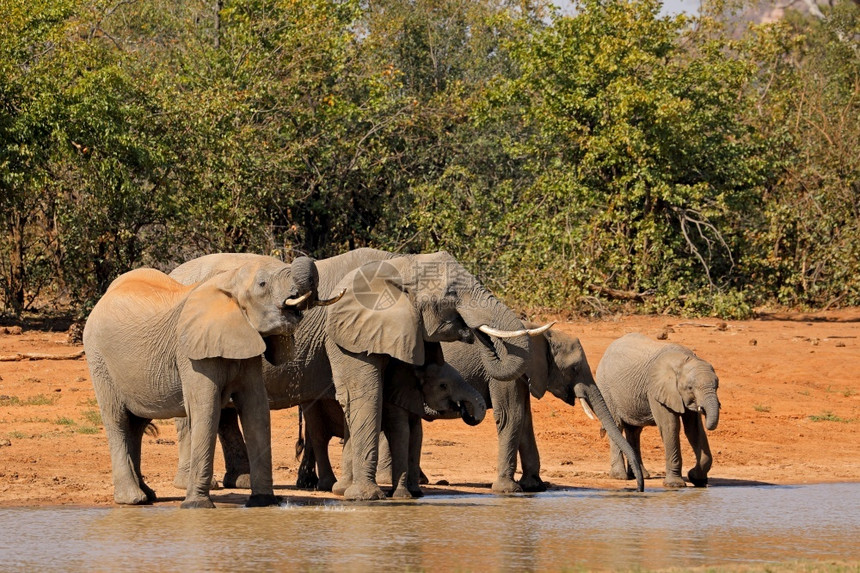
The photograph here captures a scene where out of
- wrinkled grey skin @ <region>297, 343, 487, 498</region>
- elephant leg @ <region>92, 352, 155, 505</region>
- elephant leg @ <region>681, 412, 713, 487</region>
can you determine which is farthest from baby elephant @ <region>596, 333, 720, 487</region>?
elephant leg @ <region>92, 352, 155, 505</region>

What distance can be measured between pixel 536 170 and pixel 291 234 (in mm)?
4224

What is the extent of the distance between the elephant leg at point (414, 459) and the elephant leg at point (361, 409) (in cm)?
50

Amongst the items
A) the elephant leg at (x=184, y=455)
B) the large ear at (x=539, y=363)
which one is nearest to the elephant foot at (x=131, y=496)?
the elephant leg at (x=184, y=455)

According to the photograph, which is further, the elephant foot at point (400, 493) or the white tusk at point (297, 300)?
the elephant foot at point (400, 493)

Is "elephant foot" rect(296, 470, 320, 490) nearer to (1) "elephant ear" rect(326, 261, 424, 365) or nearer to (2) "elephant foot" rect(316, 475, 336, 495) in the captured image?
(2) "elephant foot" rect(316, 475, 336, 495)

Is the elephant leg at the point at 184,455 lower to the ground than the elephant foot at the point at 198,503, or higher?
higher

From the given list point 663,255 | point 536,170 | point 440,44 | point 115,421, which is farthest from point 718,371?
point 440,44

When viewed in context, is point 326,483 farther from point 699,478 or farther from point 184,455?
point 699,478

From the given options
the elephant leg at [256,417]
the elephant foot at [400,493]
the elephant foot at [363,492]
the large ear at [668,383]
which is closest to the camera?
the elephant leg at [256,417]

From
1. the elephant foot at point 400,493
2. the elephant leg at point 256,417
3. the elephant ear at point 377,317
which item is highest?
the elephant ear at point 377,317

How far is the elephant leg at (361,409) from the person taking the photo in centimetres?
1062

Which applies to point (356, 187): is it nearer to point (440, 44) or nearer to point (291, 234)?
point (291, 234)

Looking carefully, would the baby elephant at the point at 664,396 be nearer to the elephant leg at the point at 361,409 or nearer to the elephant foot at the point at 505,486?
the elephant foot at the point at 505,486

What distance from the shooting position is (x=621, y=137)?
21.8m
